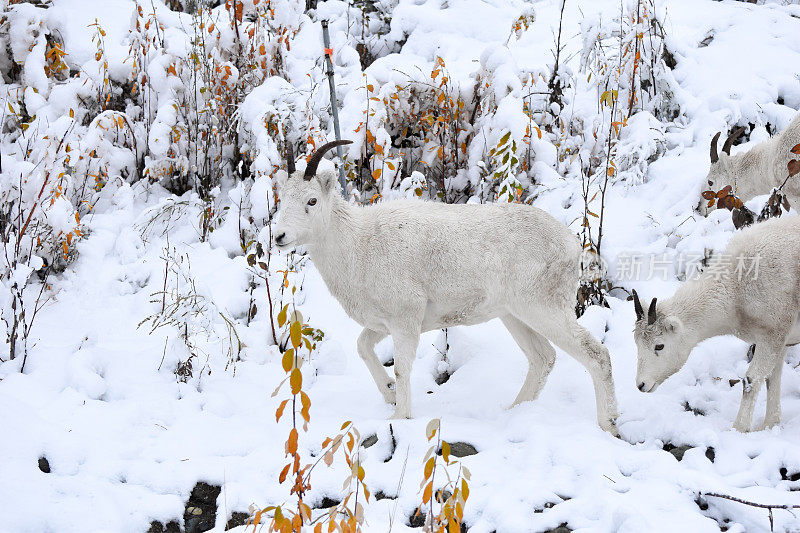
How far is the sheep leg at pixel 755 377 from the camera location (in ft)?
16.3

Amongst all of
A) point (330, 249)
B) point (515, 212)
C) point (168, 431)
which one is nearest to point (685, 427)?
point (515, 212)

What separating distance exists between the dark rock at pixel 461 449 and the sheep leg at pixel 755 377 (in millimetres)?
1866

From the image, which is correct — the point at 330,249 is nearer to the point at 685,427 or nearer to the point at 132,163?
the point at 685,427

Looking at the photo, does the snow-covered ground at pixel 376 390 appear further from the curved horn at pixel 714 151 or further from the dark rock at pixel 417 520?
the curved horn at pixel 714 151

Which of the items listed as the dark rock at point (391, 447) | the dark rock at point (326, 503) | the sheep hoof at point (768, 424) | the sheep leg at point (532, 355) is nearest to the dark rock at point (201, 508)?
the dark rock at point (326, 503)

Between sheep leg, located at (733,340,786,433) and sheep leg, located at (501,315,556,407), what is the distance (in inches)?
53.2

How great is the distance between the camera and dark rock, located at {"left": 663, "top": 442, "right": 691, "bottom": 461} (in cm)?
466

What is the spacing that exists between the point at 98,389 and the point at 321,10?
8204mm

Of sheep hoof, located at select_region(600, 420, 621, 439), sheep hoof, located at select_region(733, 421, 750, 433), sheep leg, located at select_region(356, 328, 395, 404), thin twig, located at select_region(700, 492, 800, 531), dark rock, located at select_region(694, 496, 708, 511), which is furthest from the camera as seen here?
sheep leg, located at select_region(356, 328, 395, 404)

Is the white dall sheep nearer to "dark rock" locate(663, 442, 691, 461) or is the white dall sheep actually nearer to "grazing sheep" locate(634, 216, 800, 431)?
"grazing sheep" locate(634, 216, 800, 431)

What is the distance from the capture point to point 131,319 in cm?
669

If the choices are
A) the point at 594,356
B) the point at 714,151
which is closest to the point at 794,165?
the point at 594,356

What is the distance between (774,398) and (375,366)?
286 cm

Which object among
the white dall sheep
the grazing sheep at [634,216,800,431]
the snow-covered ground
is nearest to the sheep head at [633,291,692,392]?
the grazing sheep at [634,216,800,431]
